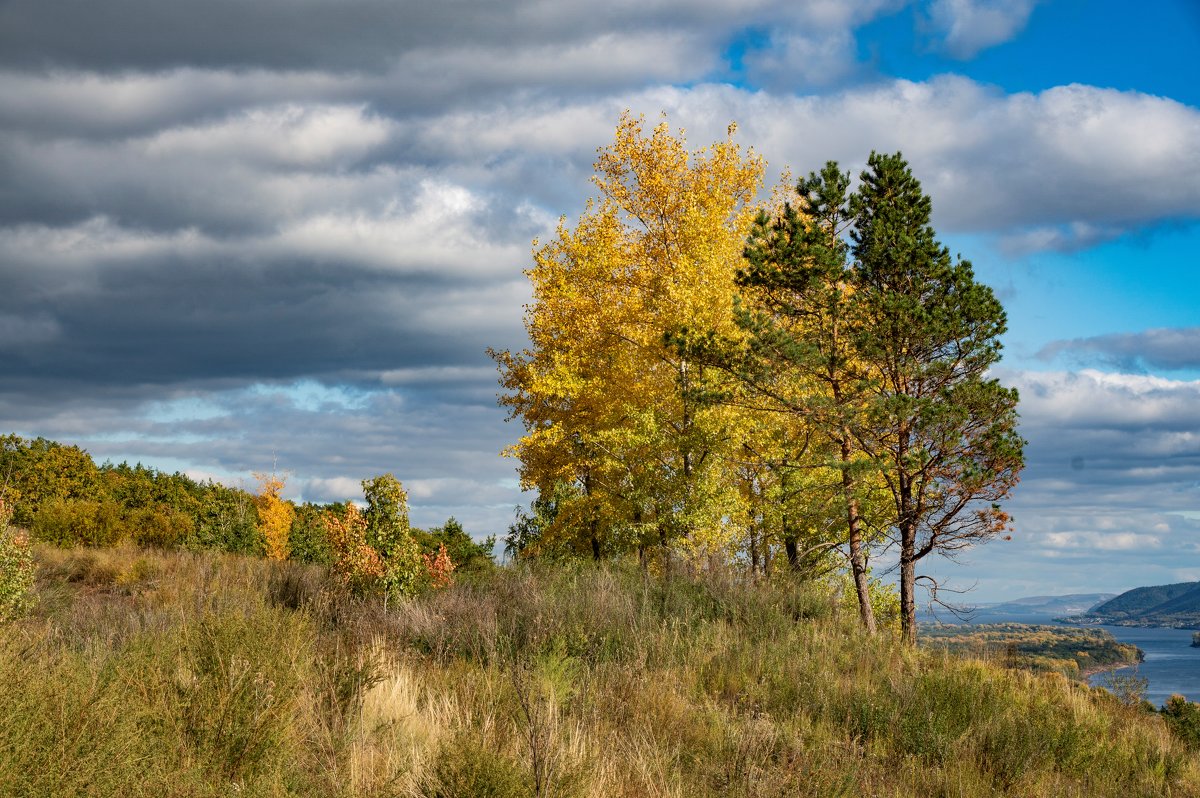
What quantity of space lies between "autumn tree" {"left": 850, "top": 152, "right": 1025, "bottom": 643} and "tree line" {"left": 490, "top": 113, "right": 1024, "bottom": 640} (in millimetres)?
49

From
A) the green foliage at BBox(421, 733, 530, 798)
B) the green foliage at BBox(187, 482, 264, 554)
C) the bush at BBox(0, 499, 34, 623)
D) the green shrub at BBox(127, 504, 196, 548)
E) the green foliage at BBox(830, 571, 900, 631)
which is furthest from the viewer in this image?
the green shrub at BBox(127, 504, 196, 548)

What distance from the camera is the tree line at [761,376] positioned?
19.7 meters

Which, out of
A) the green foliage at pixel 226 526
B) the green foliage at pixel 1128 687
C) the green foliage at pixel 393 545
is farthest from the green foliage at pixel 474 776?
the green foliage at pixel 226 526

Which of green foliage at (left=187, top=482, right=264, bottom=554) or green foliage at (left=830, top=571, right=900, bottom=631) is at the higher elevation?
green foliage at (left=187, top=482, right=264, bottom=554)

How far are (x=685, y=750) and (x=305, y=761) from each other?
323 centimetres

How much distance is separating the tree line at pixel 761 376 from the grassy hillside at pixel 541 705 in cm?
542

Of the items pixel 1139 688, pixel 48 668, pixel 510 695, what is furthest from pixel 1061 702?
pixel 48 668

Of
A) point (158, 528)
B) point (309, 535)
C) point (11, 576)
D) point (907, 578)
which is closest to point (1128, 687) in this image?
point (907, 578)

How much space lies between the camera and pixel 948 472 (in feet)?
65.8

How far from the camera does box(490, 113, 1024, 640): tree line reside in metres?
19.7

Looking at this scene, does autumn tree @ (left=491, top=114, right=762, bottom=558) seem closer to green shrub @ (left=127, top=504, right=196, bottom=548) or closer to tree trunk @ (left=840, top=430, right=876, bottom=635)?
tree trunk @ (left=840, top=430, right=876, bottom=635)

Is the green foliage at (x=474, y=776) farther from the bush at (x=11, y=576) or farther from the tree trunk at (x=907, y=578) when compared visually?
the tree trunk at (x=907, y=578)

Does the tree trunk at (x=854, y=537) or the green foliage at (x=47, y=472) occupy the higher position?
the green foliage at (x=47, y=472)

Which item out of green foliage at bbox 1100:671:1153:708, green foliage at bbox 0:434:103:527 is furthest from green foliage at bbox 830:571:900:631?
green foliage at bbox 0:434:103:527
